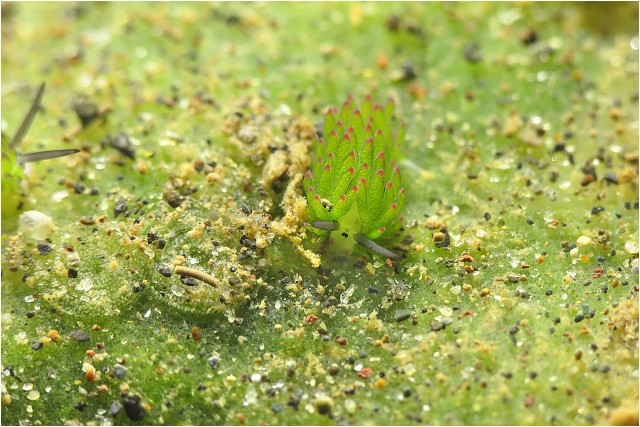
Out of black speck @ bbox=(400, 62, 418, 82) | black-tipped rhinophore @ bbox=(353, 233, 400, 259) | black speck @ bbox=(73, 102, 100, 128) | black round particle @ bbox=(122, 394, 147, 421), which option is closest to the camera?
black round particle @ bbox=(122, 394, 147, 421)

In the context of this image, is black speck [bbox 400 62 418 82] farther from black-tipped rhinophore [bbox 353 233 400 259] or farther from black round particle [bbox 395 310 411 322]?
black round particle [bbox 395 310 411 322]

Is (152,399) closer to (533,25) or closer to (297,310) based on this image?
(297,310)

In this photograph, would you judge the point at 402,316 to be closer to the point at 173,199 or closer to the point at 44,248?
the point at 173,199

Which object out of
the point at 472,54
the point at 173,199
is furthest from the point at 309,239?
the point at 472,54

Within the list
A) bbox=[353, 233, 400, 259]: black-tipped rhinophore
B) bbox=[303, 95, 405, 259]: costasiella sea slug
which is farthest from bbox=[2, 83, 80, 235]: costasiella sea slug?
bbox=[353, 233, 400, 259]: black-tipped rhinophore

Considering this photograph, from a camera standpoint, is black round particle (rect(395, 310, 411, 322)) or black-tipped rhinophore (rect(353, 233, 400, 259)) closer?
black round particle (rect(395, 310, 411, 322))

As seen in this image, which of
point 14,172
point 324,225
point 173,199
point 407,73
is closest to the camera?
point 324,225

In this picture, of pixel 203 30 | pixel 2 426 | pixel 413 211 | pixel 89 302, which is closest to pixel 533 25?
pixel 413 211
